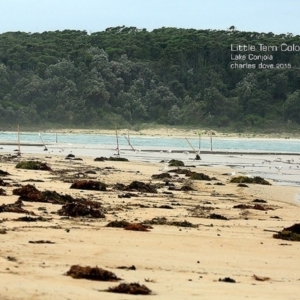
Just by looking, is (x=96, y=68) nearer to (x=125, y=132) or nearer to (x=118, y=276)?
(x=125, y=132)

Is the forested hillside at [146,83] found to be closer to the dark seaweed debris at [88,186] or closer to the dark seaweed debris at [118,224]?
the dark seaweed debris at [88,186]

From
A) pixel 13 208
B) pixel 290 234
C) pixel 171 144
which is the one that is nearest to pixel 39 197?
pixel 13 208

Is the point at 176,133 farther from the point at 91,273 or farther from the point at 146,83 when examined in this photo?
the point at 91,273

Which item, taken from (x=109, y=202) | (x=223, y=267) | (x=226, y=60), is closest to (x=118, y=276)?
(x=223, y=267)

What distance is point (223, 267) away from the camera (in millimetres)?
9227

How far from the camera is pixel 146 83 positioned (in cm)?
12169

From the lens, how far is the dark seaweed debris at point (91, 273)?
7785 millimetres

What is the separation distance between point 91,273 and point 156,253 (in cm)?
214

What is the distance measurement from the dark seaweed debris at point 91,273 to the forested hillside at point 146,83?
98.8 meters

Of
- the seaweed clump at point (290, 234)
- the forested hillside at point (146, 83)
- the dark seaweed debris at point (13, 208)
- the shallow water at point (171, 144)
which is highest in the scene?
the forested hillside at point (146, 83)

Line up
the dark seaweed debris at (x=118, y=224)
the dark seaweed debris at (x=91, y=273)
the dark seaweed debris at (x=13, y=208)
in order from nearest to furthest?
the dark seaweed debris at (x=91, y=273) < the dark seaweed debris at (x=118, y=224) < the dark seaweed debris at (x=13, y=208)

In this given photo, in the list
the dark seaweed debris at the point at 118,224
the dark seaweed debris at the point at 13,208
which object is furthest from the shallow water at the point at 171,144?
the dark seaweed debris at the point at 118,224

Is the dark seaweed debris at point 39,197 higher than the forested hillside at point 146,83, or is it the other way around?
the forested hillside at point 146,83

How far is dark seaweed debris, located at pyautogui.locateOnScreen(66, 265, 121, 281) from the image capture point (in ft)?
25.5
